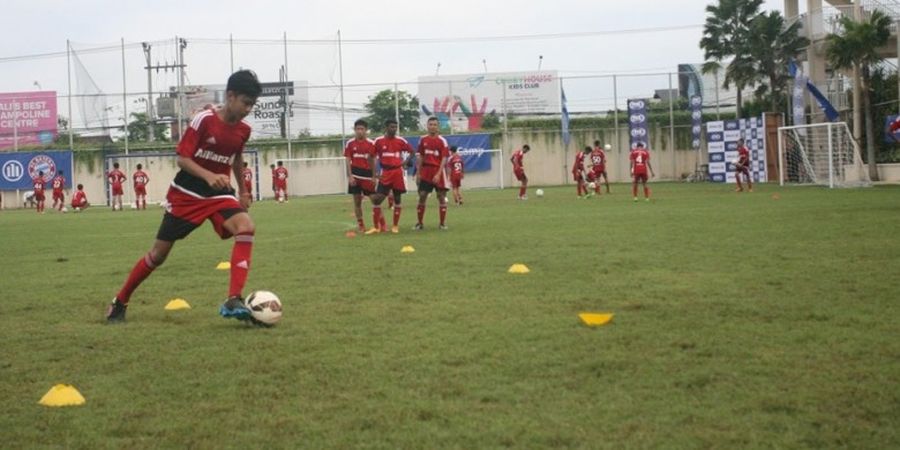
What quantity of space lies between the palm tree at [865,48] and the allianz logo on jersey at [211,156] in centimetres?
3345

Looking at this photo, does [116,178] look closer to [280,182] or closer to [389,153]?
[280,182]

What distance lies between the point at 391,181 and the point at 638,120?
34.8 m

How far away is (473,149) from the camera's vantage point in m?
51.3

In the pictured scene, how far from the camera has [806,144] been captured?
3956 cm

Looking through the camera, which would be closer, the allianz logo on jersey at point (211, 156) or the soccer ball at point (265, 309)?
the soccer ball at point (265, 309)

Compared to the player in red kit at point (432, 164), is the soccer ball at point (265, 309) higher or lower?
lower

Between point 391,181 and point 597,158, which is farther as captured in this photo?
point 597,158

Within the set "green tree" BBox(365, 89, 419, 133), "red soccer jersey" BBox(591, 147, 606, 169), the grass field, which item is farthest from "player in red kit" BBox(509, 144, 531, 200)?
the grass field

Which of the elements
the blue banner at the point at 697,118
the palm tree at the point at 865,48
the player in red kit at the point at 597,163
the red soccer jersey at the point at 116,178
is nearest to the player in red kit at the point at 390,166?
the player in red kit at the point at 597,163

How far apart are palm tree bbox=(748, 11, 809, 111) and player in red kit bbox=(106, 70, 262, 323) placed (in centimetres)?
4109

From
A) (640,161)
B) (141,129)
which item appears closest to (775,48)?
(640,161)

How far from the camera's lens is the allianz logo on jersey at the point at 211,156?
307 inches

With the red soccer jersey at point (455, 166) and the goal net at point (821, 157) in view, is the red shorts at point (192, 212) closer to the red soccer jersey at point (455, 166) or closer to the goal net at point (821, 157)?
the red soccer jersey at point (455, 166)

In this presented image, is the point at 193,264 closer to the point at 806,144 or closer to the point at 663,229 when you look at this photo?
the point at 663,229
